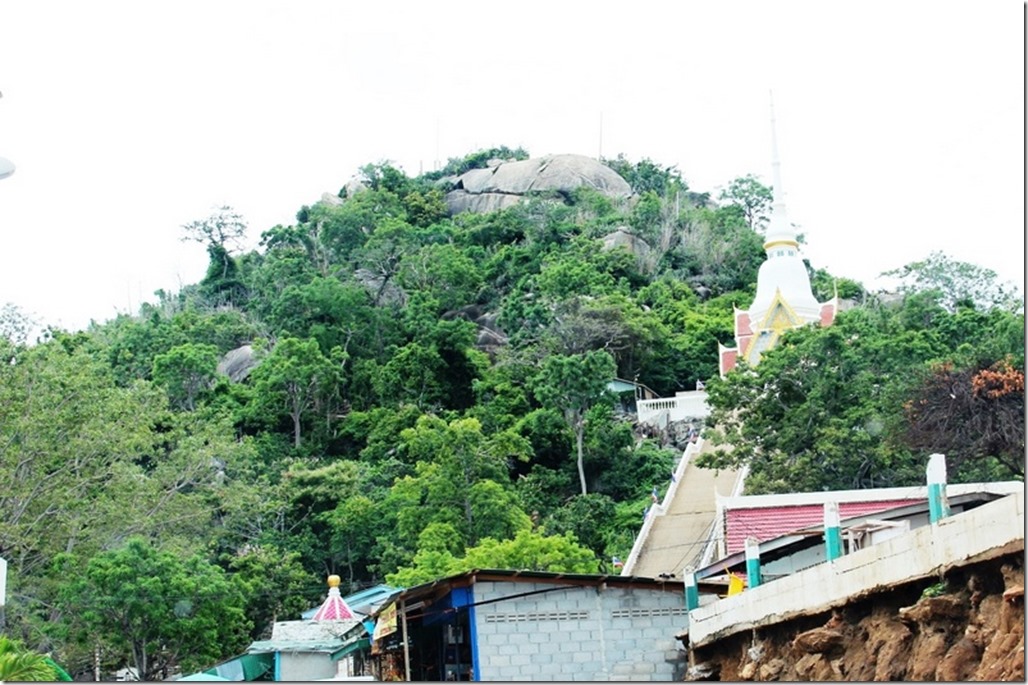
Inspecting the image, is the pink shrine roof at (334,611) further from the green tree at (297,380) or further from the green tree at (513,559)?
the green tree at (297,380)

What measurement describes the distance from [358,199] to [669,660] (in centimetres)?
4403

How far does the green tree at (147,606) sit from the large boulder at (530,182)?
126ft

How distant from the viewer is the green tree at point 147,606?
24.0 meters

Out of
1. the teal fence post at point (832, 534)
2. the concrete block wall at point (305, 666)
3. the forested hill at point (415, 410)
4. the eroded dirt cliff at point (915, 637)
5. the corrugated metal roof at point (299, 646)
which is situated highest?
the forested hill at point (415, 410)

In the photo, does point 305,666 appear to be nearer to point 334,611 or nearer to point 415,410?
point 334,611

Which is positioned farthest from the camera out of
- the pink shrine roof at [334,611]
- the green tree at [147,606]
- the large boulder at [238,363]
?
the large boulder at [238,363]

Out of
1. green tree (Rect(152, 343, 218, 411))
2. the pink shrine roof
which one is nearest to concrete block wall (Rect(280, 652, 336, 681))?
the pink shrine roof

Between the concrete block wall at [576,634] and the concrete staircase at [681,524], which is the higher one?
the concrete staircase at [681,524]

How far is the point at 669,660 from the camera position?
600 inches

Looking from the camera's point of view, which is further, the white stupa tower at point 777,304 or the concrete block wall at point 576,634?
the white stupa tower at point 777,304

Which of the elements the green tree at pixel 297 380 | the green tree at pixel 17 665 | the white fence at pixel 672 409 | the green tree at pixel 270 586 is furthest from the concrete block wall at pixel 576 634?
the white fence at pixel 672 409

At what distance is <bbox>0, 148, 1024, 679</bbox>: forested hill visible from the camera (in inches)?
967

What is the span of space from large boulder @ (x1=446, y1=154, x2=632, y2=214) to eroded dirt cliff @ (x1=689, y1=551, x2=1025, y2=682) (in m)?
49.1

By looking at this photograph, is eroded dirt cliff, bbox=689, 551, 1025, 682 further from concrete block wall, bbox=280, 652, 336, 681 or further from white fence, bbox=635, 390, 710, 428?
white fence, bbox=635, 390, 710, 428
